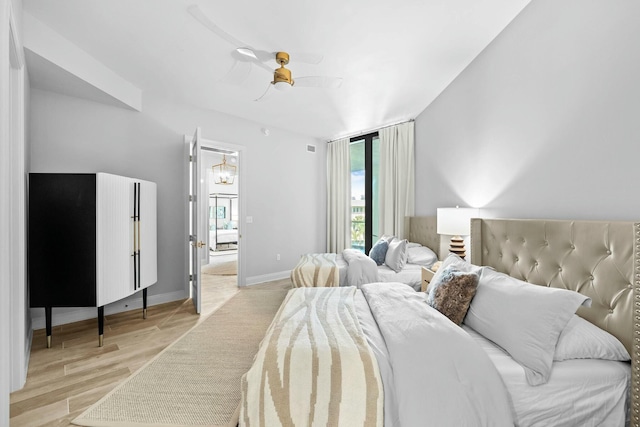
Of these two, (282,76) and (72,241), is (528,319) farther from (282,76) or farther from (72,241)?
(72,241)

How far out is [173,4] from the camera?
1.99 metres

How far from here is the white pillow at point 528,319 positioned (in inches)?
50.7

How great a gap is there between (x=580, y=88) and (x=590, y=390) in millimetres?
1646

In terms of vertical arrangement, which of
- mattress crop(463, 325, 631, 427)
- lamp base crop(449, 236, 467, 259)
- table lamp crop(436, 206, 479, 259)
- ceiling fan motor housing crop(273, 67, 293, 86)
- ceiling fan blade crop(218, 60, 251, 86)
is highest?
ceiling fan blade crop(218, 60, 251, 86)

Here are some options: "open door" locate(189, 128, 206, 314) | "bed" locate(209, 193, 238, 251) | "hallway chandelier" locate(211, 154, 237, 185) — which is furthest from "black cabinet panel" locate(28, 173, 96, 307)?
"bed" locate(209, 193, 238, 251)

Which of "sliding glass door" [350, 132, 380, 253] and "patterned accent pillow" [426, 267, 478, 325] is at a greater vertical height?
"sliding glass door" [350, 132, 380, 253]

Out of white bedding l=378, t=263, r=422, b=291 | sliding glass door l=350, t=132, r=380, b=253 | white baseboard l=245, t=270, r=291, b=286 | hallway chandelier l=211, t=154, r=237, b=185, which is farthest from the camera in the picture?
hallway chandelier l=211, t=154, r=237, b=185

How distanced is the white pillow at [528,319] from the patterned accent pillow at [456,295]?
0.07 meters

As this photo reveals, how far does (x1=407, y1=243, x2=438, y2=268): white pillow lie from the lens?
3416 millimetres

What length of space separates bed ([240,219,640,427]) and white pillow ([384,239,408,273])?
Result: 1.70 m

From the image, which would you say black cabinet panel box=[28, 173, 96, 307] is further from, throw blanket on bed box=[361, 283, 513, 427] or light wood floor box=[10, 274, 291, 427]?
throw blanket on bed box=[361, 283, 513, 427]

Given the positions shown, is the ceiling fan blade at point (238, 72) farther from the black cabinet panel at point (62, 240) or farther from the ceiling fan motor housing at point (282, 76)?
the black cabinet panel at point (62, 240)

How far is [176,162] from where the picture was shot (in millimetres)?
3779

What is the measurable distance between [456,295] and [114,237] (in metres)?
3.04
